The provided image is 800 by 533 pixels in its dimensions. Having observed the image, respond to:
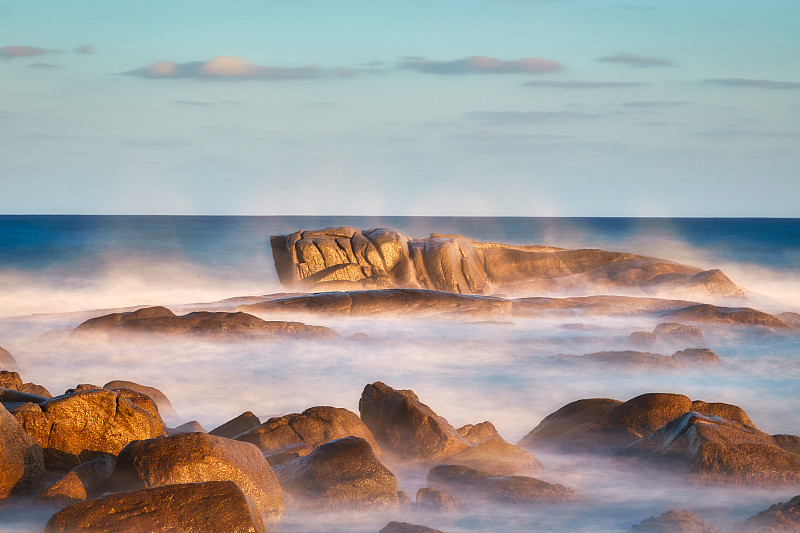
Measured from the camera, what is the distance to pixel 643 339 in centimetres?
1551

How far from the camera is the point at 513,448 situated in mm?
7578

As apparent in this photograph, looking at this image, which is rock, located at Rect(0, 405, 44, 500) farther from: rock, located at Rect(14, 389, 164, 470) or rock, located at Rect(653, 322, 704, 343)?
rock, located at Rect(653, 322, 704, 343)

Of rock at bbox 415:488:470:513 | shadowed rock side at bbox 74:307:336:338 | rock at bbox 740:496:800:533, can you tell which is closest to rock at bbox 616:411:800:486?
rock at bbox 740:496:800:533

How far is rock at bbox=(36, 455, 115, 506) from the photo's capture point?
579 centimetres

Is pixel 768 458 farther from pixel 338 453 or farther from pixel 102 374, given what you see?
pixel 102 374

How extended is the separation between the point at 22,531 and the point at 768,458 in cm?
546

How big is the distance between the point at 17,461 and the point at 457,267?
57.7 ft

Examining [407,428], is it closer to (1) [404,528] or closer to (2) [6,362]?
(1) [404,528]

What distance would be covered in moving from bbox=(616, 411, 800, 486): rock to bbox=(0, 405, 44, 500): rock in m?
4.74

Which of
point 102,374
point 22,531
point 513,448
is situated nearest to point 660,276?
point 102,374

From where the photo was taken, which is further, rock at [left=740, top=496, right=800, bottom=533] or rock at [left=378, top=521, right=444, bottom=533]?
rock at [left=740, top=496, right=800, bottom=533]

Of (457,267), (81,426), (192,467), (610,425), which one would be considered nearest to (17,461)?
(81,426)

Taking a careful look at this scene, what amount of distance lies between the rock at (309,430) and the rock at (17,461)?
6.01ft

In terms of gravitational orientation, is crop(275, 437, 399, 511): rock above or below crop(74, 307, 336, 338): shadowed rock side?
above
